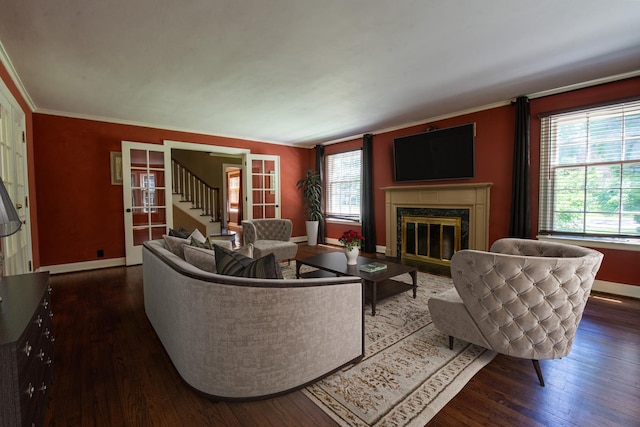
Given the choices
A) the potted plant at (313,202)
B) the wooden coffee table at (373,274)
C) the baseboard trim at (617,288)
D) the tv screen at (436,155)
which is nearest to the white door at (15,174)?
the wooden coffee table at (373,274)

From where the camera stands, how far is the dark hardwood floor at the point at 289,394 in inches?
61.8

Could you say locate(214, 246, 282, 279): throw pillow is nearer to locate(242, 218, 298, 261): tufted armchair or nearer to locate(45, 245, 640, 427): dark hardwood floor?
locate(45, 245, 640, 427): dark hardwood floor

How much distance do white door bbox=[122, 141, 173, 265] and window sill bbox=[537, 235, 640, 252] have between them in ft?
20.5

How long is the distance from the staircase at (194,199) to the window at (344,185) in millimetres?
3321

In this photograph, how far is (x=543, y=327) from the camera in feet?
5.82

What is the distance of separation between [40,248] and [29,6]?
3899 mm

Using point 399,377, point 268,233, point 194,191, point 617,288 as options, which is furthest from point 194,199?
point 617,288

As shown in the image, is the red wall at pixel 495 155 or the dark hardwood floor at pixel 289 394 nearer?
the dark hardwood floor at pixel 289 394

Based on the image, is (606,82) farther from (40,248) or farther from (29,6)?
(40,248)

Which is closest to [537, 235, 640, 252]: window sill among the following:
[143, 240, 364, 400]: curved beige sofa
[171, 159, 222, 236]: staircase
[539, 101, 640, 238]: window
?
[539, 101, 640, 238]: window

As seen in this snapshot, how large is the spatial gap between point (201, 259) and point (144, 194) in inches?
160

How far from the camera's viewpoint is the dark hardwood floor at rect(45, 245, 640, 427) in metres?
1.57

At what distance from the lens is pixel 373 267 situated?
3.29 meters

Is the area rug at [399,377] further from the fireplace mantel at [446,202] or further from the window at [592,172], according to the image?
the window at [592,172]
